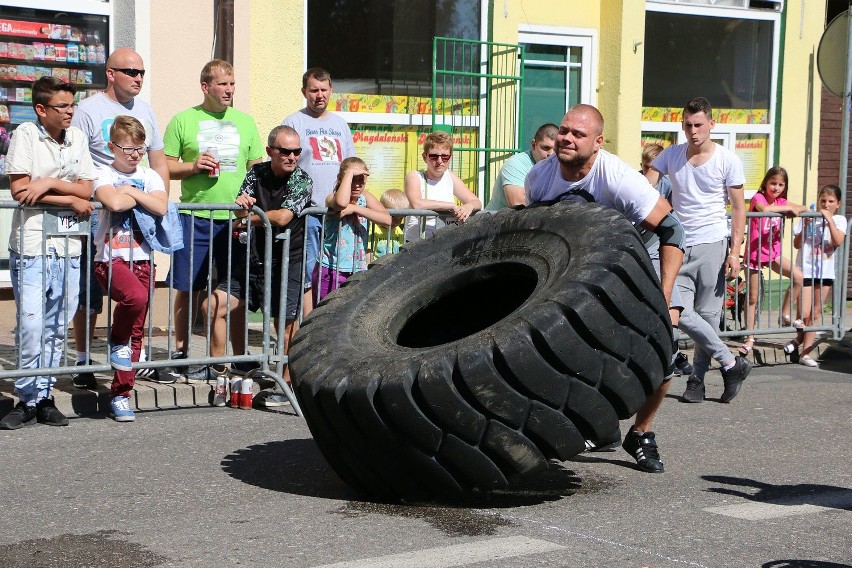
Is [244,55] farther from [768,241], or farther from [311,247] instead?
[768,241]

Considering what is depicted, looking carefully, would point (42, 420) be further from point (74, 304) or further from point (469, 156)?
point (469, 156)

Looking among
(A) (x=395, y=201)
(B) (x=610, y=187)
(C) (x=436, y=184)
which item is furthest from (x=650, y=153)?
(B) (x=610, y=187)

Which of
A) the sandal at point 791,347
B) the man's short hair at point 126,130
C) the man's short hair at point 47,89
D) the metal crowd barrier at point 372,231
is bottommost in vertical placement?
the sandal at point 791,347

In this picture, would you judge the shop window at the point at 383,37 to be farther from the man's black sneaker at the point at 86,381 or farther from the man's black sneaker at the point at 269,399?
the man's black sneaker at the point at 86,381

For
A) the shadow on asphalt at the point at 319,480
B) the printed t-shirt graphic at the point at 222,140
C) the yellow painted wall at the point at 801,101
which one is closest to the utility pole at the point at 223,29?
the printed t-shirt graphic at the point at 222,140

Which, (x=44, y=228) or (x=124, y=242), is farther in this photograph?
(x=124, y=242)

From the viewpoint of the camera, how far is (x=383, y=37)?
12.3 meters

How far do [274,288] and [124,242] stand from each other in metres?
1.15

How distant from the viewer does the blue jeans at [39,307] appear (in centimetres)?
748

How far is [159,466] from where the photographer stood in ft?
21.2

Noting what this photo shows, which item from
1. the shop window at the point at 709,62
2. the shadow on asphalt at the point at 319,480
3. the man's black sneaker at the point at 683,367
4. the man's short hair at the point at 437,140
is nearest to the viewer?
the shadow on asphalt at the point at 319,480

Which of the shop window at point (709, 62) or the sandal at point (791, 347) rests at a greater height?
the shop window at point (709, 62)

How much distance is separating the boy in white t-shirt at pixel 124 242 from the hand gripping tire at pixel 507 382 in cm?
186

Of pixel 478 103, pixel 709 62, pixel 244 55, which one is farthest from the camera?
pixel 709 62
